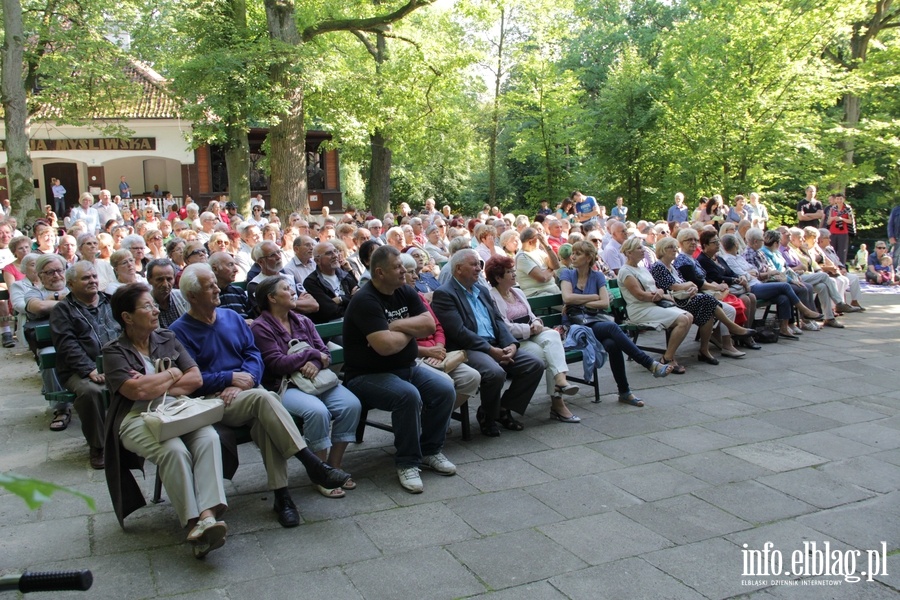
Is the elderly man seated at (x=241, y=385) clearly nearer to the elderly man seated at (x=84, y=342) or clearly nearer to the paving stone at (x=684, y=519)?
the elderly man seated at (x=84, y=342)

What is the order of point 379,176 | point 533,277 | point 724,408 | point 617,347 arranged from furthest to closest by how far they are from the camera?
point 379,176 → point 533,277 → point 617,347 → point 724,408

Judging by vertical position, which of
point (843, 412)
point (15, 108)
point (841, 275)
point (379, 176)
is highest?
point (15, 108)

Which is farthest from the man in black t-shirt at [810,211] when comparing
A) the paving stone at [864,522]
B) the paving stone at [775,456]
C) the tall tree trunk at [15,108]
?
the tall tree trunk at [15,108]

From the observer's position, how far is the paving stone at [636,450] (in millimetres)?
5074

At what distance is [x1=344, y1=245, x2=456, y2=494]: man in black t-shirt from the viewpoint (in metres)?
4.72

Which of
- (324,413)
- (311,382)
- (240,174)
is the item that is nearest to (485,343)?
(311,382)

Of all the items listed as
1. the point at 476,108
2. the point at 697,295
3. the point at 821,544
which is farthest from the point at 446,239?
the point at 476,108

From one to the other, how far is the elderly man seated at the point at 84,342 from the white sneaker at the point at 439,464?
208 cm

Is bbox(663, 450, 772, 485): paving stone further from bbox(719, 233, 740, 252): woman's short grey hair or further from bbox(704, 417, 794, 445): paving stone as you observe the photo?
bbox(719, 233, 740, 252): woman's short grey hair

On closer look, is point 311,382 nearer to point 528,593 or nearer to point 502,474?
point 502,474

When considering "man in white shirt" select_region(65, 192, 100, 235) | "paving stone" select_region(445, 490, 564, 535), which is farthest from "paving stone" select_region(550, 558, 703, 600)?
"man in white shirt" select_region(65, 192, 100, 235)

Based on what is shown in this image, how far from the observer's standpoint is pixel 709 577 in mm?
3494

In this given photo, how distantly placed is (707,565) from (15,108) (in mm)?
16175

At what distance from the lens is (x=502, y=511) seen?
424 cm
